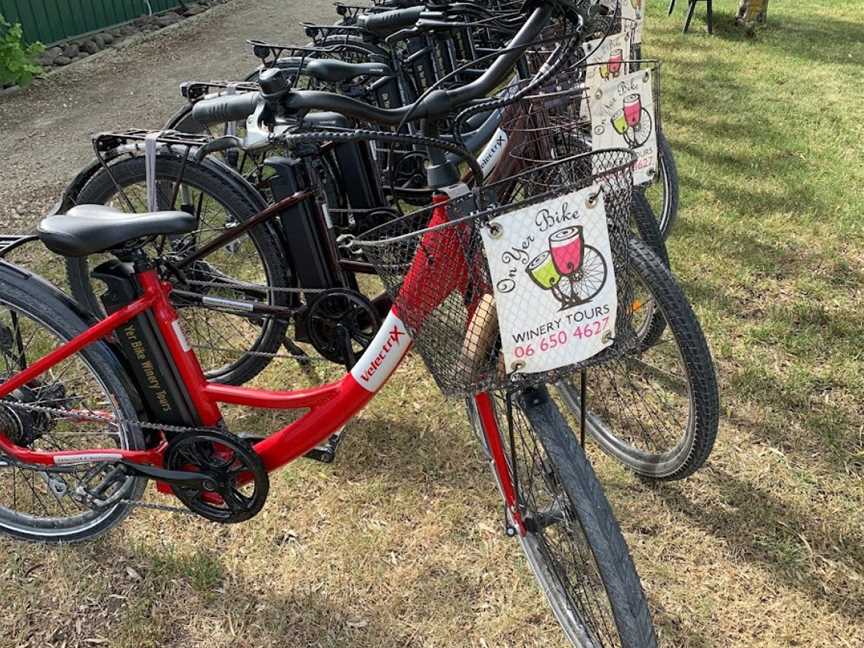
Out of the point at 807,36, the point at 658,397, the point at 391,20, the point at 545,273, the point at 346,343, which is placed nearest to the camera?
the point at 545,273

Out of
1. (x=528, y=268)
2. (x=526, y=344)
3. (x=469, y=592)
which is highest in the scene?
(x=528, y=268)

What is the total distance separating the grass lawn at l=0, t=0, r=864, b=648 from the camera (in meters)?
2.08

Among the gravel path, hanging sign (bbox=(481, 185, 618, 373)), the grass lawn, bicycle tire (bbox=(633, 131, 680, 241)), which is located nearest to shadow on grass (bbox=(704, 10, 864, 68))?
the gravel path

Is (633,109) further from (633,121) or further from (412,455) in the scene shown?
(412,455)

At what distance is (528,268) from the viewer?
1283mm

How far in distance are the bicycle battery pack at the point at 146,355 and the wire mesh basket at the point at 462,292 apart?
79 centimetres

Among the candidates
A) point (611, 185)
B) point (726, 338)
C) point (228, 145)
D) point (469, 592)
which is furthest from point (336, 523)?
point (726, 338)

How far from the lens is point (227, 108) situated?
188 centimetres

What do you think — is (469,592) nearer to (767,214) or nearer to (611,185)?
(611,185)

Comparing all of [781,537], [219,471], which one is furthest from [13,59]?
[781,537]

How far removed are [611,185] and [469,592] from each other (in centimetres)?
139

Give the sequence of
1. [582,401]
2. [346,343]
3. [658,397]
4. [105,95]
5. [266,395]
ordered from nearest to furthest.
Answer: [582,401] → [266,395] → [346,343] → [658,397] → [105,95]

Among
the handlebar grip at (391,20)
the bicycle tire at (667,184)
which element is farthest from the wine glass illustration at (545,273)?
the handlebar grip at (391,20)

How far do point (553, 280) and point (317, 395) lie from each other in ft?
3.29
